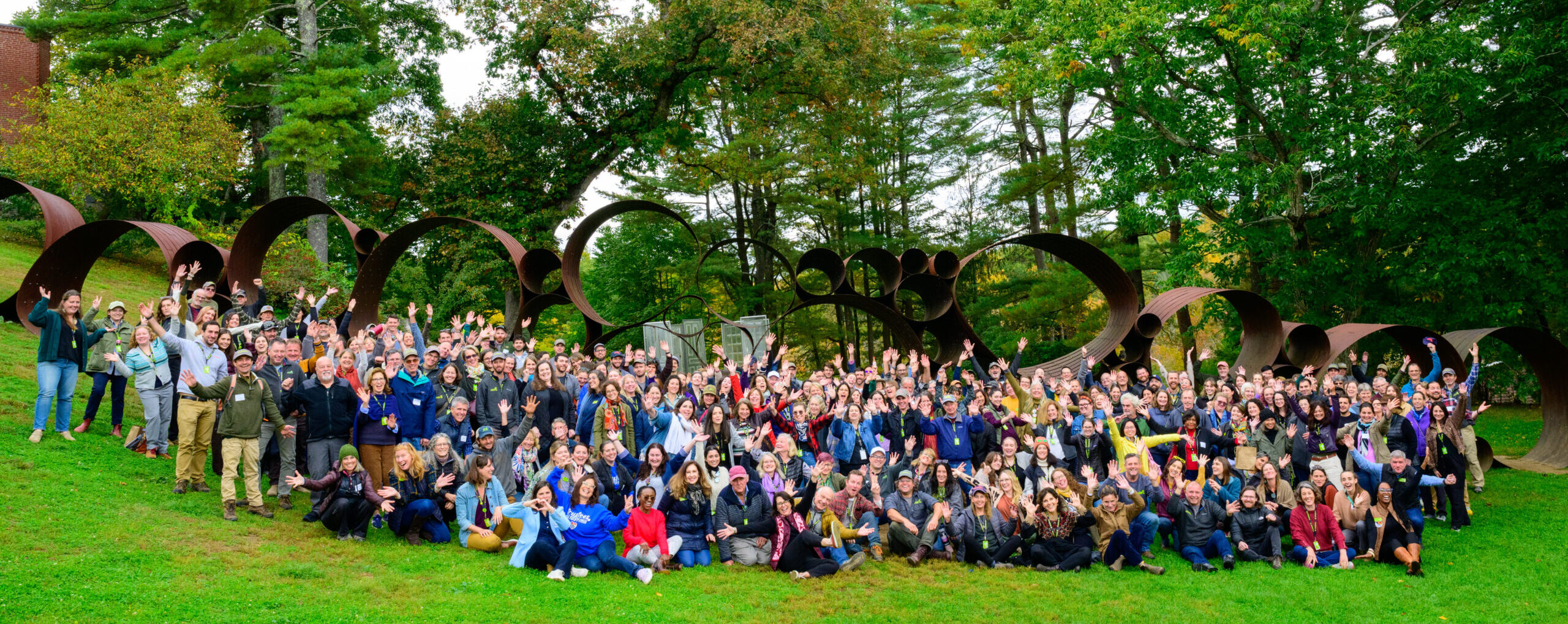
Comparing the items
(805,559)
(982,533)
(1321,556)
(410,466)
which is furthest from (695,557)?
(1321,556)

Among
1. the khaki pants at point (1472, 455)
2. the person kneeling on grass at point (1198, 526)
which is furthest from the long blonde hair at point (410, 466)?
the khaki pants at point (1472, 455)

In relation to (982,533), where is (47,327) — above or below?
above

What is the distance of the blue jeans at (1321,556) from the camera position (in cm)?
815

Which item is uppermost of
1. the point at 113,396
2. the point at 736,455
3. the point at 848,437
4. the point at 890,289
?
the point at 890,289

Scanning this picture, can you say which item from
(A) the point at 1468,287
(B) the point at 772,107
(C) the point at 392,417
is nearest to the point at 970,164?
(B) the point at 772,107

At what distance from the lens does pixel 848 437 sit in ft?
28.3

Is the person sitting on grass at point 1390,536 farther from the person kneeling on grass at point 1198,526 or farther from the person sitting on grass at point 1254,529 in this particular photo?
the person kneeling on grass at point 1198,526

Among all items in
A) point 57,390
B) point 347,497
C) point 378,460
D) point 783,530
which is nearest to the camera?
point 347,497

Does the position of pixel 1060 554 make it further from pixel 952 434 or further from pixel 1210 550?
pixel 952 434

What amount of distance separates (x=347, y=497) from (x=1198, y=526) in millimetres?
→ 6838

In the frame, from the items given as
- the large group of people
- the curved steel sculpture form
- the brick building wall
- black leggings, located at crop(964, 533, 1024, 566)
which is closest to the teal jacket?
the large group of people

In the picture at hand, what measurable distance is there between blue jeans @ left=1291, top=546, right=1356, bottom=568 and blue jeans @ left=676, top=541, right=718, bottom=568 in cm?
395

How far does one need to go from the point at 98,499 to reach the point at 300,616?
8.98 ft

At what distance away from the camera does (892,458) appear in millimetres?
8766
